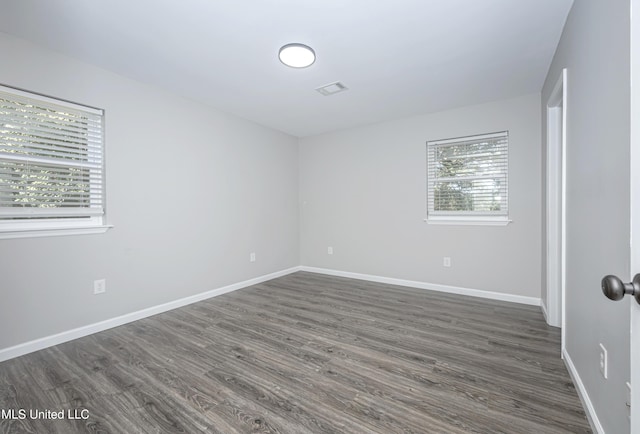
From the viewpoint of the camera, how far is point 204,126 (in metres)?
3.68

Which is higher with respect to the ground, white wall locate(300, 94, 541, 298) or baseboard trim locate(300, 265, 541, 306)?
white wall locate(300, 94, 541, 298)

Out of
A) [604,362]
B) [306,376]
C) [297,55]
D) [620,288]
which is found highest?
[297,55]

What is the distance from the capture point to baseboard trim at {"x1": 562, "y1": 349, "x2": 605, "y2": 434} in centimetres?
142

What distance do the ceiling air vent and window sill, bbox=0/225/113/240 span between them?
261 cm

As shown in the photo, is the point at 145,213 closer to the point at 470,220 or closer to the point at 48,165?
the point at 48,165

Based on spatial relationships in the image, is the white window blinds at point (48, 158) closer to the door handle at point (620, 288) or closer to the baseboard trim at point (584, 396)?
the door handle at point (620, 288)

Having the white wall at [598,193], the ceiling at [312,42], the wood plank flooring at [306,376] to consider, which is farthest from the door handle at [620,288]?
the ceiling at [312,42]

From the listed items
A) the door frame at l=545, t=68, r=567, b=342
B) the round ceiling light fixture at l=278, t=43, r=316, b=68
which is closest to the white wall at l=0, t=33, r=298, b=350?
the round ceiling light fixture at l=278, t=43, r=316, b=68

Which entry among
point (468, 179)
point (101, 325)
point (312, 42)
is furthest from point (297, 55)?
point (101, 325)

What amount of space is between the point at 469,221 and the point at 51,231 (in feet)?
14.6

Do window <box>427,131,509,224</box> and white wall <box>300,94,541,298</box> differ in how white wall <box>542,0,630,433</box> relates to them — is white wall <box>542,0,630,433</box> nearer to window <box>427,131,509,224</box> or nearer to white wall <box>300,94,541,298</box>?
white wall <box>300,94,541,298</box>

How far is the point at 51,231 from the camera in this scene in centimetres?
243

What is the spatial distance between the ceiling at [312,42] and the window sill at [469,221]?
4.89 feet

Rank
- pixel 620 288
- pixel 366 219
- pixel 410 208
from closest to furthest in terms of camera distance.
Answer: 1. pixel 620 288
2. pixel 410 208
3. pixel 366 219
